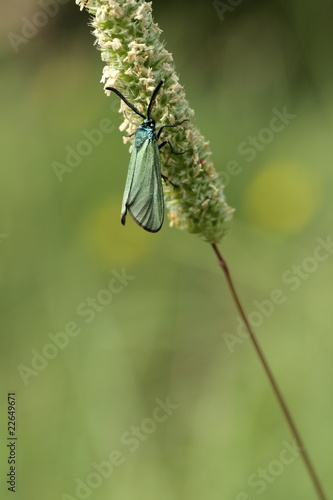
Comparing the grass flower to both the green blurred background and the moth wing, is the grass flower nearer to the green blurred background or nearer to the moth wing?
the moth wing

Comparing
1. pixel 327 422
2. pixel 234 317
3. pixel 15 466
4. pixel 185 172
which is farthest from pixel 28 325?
pixel 185 172

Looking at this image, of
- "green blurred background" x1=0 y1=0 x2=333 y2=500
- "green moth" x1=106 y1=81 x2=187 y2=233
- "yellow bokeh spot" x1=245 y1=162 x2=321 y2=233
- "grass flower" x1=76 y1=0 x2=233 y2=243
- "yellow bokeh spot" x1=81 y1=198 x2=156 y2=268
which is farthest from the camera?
"yellow bokeh spot" x1=81 y1=198 x2=156 y2=268

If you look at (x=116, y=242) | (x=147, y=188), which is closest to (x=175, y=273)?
(x=116, y=242)

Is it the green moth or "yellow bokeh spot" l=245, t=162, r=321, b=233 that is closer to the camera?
the green moth

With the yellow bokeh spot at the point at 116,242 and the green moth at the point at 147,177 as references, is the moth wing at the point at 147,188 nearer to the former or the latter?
the green moth at the point at 147,177

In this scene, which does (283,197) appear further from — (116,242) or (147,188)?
(147,188)

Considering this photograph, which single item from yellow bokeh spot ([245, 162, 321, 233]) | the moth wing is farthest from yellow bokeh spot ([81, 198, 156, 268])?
the moth wing

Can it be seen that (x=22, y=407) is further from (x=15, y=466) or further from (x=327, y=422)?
(x=327, y=422)
